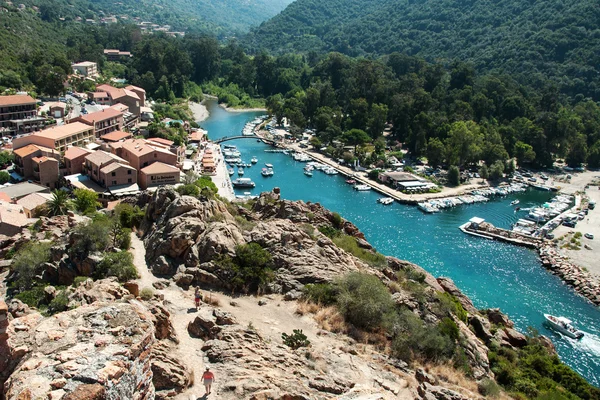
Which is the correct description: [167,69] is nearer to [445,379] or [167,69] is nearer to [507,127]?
[507,127]

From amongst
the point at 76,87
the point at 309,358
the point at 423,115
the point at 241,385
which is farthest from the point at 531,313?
the point at 76,87

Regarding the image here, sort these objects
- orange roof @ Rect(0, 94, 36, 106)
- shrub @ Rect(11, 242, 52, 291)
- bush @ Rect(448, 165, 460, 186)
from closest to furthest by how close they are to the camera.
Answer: shrub @ Rect(11, 242, 52, 291), orange roof @ Rect(0, 94, 36, 106), bush @ Rect(448, 165, 460, 186)

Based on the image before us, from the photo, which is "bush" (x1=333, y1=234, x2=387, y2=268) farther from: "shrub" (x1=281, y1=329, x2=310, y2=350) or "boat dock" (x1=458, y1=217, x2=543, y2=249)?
"boat dock" (x1=458, y1=217, x2=543, y2=249)

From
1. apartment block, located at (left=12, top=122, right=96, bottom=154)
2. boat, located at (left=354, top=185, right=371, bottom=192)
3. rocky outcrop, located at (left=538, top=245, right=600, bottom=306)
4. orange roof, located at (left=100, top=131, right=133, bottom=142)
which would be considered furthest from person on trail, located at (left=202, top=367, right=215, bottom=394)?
orange roof, located at (left=100, top=131, right=133, bottom=142)

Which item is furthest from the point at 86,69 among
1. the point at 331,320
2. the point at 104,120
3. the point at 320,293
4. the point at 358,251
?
the point at 331,320

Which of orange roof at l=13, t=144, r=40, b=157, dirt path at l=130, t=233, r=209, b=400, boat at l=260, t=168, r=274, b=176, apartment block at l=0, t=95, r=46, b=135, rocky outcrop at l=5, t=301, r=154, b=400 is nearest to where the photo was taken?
rocky outcrop at l=5, t=301, r=154, b=400

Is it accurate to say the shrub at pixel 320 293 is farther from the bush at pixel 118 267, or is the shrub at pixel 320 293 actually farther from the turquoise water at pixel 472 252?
the turquoise water at pixel 472 252

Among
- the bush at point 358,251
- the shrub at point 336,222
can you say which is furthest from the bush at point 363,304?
the shrub at point 336,222
